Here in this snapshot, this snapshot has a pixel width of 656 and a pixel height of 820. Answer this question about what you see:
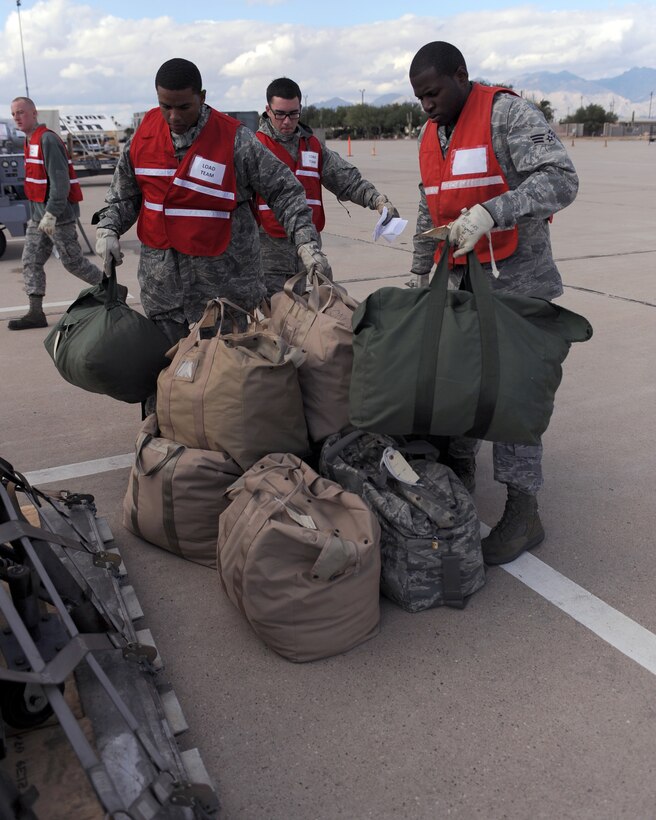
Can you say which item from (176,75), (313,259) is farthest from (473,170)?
(176,75)

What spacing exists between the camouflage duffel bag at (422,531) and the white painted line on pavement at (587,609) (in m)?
0.24

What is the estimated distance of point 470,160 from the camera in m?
2.73

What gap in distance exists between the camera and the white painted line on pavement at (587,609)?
2.40 metres

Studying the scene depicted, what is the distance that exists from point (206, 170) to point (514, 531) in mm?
1903

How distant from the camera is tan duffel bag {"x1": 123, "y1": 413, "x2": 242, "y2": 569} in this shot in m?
2.73

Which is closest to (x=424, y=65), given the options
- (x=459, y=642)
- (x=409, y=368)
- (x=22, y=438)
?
(x=409, y=368)

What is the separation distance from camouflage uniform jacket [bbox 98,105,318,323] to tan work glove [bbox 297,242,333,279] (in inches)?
2.6

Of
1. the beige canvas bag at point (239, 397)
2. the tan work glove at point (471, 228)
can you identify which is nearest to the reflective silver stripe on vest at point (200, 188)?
the beige canvas bag at point (239, 397)

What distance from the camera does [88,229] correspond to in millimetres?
13047

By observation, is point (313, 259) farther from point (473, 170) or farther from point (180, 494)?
point (180, 494)

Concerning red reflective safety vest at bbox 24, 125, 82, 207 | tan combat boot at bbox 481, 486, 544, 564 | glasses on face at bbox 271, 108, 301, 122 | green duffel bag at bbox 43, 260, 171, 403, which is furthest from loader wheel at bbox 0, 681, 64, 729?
red reflective safety vest at bbox 24, 125, 82, 207

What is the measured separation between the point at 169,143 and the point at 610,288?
5.52 m

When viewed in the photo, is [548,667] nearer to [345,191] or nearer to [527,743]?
[527,743]

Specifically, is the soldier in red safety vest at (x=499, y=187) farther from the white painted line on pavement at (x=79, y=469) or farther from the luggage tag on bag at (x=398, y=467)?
the white painted line on pavement at (x=79, y=469)
